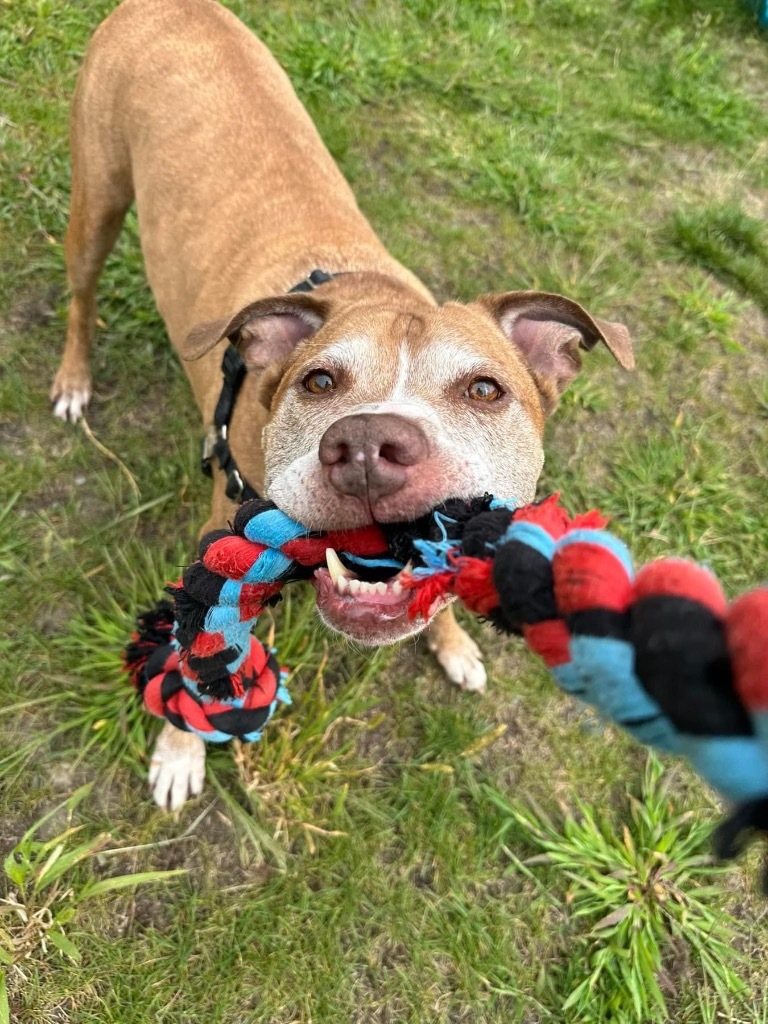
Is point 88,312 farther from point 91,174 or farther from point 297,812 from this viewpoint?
point 297,812

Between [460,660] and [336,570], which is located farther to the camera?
[460,660]

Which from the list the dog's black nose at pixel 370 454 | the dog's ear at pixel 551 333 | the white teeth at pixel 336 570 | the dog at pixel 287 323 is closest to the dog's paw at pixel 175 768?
the dog at pixel 287 323

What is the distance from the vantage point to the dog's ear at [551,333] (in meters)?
2.77

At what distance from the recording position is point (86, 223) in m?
3.96

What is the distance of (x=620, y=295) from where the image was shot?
5145 mm

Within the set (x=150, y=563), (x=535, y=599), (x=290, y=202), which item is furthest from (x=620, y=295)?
(x=535, y=599)

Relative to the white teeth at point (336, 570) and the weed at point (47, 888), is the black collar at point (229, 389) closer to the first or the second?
the white teeth at point (336, 570)

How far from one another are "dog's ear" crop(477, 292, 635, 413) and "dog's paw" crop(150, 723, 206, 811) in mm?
2166

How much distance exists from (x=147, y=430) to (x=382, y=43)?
3.81 meters

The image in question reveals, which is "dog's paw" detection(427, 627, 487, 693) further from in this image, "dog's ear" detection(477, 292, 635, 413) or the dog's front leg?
"dog's ear" detection(477, 292, 635, 413)

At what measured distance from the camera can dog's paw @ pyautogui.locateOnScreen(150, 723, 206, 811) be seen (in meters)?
3.22

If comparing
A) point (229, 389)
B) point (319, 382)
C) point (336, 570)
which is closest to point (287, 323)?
point (229, 389)

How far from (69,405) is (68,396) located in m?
0.05

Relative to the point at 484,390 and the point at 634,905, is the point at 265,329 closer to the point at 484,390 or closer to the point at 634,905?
the point at 484,390
